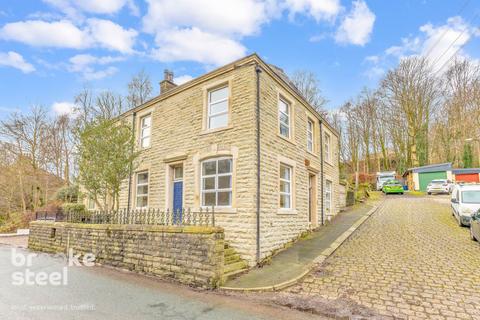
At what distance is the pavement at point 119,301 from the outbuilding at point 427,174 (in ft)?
114

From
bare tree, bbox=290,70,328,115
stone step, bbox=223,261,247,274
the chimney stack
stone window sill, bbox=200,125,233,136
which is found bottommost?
stone step, bbox=223,261,247,274

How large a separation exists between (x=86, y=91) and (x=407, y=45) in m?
27.1

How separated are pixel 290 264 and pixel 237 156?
3.75 m

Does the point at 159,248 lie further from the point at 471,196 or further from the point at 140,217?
the point at 471,196

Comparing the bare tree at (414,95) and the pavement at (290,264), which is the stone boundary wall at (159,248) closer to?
the pavement at (290,264)

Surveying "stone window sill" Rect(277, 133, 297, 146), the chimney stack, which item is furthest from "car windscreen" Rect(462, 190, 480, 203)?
the chimney stack

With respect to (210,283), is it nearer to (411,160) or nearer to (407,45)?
(407,45)

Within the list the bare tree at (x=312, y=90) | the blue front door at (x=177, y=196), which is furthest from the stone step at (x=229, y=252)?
the bare tree at (x=312, y=90)

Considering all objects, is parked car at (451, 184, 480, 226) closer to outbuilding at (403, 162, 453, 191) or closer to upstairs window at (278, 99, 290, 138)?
upstairs window at (278, 99, 290, 138)

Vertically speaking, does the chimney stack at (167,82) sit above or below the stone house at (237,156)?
above

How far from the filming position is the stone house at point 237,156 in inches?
339

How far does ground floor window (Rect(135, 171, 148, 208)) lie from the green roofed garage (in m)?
33.6

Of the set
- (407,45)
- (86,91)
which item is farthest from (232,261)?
(86,91)

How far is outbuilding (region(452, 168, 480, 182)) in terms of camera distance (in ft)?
97.8
